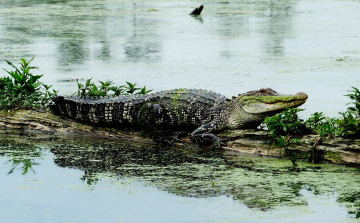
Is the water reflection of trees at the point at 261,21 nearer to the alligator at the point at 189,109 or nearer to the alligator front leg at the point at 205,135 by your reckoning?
the alligator at the point at 189,109

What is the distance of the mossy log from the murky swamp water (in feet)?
0.36

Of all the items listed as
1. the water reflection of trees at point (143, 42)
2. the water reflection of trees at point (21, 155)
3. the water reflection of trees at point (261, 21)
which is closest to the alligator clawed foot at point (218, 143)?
the water reflection of trees at point (21, 155)

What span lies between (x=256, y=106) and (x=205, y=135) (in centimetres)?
50

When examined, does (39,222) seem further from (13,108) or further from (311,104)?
(311,104)

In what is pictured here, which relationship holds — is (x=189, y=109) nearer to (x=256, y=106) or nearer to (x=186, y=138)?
(x=186, y=138)

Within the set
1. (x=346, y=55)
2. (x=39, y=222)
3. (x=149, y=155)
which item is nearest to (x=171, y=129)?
(x=149, y=155)

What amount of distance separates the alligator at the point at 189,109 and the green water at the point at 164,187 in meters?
0.28

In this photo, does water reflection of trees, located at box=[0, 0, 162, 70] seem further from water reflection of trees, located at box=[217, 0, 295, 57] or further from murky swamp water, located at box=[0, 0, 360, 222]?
water reflection of trees, located at box=[217, 0, 295, 57]

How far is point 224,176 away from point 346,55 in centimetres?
647

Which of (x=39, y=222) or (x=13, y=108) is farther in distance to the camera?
(x=13, y=108)

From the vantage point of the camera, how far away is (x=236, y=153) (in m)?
5.81

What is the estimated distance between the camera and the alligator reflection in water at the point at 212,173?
4816mm

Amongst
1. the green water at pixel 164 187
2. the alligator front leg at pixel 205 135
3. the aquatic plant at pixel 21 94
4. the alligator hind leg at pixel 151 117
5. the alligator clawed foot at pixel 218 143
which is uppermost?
the aquatic plant at pixel 21 94

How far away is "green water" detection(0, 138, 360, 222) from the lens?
4.47m
